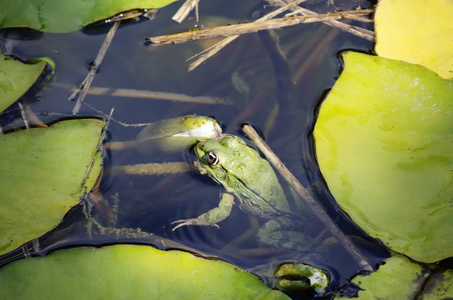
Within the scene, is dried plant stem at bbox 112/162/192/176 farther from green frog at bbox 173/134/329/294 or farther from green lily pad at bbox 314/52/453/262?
green lily pad at bbox 314/52/453/262

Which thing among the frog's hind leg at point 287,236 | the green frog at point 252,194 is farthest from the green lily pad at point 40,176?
the frog's hind leg at point 287,236

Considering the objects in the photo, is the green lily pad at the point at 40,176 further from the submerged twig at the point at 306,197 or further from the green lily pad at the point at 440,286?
the green lily pad at the point at 440,286

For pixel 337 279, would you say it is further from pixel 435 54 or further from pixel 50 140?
pixel 50 140

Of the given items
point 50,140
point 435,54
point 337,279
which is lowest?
point 337,279

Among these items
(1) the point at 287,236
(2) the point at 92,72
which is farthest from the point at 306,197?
(2) the point at 92,72

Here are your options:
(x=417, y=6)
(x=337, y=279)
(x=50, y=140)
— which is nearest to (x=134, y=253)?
(x=50, y=140)
